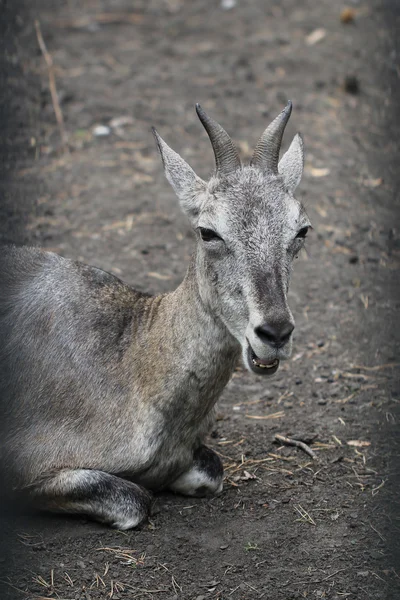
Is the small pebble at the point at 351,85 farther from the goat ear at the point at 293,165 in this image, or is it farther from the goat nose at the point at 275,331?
the goat nose at the point at 275,331

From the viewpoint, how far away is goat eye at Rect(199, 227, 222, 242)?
201 inches

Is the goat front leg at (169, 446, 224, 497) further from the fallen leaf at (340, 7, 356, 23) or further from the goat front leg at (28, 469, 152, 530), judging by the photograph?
the fallen leaf at (340, 7, 356, 23)

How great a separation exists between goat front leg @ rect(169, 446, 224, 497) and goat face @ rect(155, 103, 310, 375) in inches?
45.3

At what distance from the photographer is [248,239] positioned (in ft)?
16.3

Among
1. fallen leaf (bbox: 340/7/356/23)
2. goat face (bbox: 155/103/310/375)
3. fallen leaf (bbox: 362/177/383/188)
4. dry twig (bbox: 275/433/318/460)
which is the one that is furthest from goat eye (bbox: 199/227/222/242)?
fallen leaf (bbox: 340/7/356/23)

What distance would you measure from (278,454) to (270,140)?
235cm

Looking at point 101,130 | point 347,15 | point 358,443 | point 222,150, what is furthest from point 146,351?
point 347,15

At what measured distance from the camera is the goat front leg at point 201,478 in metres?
5.71

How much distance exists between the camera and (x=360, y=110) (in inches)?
453

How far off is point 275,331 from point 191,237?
182 inches

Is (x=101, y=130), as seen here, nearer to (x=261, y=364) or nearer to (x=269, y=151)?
(x=269, y=151)

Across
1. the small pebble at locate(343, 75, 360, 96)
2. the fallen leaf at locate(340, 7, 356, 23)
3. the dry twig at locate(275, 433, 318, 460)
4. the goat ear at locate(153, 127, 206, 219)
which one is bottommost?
the dry twig at locate(275, 433, 318, 460)

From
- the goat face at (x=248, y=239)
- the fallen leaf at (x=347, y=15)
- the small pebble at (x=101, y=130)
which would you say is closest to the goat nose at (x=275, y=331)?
the goat face at (x=248, y=239)

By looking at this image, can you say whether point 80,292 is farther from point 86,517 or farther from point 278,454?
point 278,454
